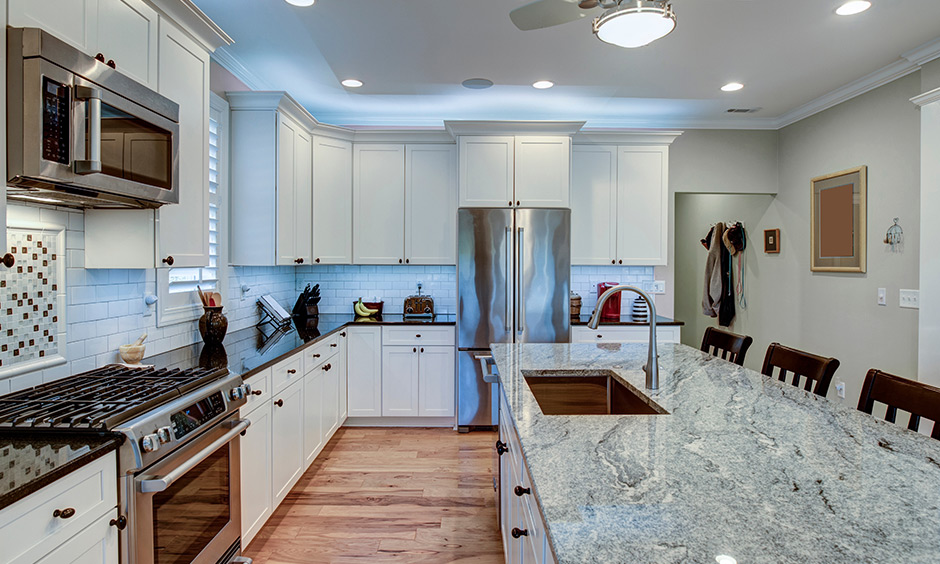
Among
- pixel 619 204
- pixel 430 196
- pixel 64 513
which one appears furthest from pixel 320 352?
pixel 619 204

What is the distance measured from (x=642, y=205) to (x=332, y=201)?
2.67 metres

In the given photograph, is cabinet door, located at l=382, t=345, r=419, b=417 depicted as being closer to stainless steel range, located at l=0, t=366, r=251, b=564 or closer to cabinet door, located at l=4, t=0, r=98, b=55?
stainless steel range, located at l=0, t=366, r=251, b=564

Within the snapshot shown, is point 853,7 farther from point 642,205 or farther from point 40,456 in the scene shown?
point 40,456

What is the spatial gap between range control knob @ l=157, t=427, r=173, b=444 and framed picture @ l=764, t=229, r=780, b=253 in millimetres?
4905

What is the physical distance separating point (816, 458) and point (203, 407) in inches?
71.5

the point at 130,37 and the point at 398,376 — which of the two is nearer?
the point at 130,37

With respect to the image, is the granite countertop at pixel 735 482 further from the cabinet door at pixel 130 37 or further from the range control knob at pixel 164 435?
the cabinet door at pixel 130 37

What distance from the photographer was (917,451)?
3.85ft

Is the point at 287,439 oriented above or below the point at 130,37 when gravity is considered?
below

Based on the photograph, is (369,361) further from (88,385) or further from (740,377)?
(740,377)

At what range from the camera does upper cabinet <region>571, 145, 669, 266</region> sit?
4.36 meters

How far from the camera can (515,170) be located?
4059 mm

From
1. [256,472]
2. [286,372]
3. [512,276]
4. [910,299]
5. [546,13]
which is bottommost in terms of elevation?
[256,472]

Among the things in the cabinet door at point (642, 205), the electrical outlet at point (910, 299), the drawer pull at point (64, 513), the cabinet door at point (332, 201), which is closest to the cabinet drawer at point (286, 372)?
the drawer pull at point (64, 513)
